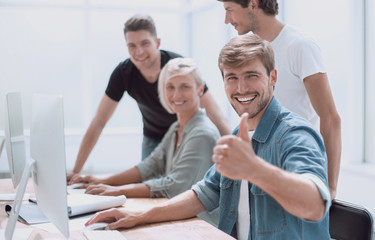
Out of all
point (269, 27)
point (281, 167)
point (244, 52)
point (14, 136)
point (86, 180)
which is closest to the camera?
point (281, 167)

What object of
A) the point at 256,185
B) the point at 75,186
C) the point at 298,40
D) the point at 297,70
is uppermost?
the point at 298,40

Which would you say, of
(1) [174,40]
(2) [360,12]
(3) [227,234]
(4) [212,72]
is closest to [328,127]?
(3) [227,234]

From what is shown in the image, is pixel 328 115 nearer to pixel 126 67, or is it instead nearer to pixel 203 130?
pixel 203 130

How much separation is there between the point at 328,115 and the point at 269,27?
501 millimetres

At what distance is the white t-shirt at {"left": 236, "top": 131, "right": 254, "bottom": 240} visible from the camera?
1531 mm

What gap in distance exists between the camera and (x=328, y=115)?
1.88 metres

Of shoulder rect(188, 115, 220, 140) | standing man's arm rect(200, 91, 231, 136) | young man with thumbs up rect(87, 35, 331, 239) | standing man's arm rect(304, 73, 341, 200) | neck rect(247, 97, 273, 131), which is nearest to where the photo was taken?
young man with thumbs up rect(87, 35, 331, 239)

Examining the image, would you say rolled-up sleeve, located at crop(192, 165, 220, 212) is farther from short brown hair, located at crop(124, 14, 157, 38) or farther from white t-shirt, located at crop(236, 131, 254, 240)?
short brown hair, located at crop(124, 14, 157, 38)

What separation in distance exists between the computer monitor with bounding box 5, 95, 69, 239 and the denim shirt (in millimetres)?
595

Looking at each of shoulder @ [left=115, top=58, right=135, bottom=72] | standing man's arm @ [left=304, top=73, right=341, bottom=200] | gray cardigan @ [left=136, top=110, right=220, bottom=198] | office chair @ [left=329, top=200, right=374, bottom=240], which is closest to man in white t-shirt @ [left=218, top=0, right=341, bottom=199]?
standing man's arm @ [left=304, top=73, right=341, bottom=200]

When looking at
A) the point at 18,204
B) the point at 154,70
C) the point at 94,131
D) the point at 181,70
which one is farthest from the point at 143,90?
the point at 18,204

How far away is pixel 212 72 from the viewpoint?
6.21 meters

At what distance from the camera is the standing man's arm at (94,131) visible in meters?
2.76

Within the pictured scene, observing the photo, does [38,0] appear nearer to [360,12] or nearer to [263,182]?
[360,12]
